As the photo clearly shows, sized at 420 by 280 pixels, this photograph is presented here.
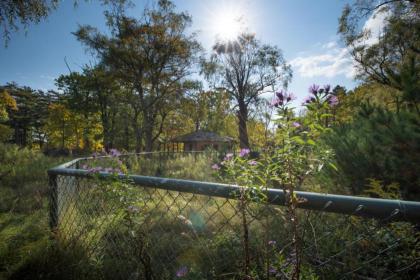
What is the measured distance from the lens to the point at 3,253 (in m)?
2.49

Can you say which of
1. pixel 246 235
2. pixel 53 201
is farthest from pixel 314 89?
pixel 53 201

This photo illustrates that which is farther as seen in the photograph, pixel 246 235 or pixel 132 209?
pixel 132 209

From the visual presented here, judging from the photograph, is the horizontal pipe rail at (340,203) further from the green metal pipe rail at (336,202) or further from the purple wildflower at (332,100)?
the purple wildflower at (332,100)

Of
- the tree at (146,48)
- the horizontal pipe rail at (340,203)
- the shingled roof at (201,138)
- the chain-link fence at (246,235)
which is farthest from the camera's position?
the shingled roof at (201,138)

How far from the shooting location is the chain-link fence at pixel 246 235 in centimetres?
113

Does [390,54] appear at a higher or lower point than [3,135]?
higher

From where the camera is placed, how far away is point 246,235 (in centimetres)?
121

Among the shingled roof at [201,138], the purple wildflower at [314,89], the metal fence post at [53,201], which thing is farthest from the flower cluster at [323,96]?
the shingled roof at [201,138]

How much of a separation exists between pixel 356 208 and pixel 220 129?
50.3 m

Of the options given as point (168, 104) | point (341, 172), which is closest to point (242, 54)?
point (168, 104)

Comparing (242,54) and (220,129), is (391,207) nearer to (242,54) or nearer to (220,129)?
(242,54)

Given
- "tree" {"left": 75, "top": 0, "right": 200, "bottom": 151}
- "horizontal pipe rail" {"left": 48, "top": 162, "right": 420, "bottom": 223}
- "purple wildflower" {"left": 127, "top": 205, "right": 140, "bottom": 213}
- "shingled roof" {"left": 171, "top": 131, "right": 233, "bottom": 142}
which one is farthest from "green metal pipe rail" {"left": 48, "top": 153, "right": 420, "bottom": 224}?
"shingled roof" {"left": 171, "top": 131, "right": 233, "bottom": 142}

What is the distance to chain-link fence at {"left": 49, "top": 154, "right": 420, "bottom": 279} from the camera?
1126 mm

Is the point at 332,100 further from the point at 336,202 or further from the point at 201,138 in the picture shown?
the point at 201,138
